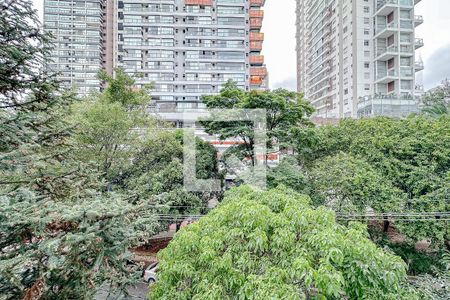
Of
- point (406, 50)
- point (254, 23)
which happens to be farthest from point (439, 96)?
point (254, 23)

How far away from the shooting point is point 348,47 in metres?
28.6

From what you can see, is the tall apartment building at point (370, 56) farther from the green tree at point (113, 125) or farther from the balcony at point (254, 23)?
the green tree at point (113, 125)

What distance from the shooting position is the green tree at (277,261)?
2891 millimetres

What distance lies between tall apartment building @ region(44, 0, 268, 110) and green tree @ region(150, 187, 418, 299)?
24.0 m

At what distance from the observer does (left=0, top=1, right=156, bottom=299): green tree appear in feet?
6.84

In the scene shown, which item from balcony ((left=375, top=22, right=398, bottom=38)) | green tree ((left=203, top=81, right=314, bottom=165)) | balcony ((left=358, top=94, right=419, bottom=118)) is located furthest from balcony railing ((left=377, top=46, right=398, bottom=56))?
green tree ((left=203, top=81, right=314, bottom=165))

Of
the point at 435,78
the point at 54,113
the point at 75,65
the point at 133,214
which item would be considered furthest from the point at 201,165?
the point at 75,65

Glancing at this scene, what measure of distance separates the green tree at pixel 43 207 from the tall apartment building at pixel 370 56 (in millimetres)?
22905

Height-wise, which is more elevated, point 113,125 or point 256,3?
point 256,3

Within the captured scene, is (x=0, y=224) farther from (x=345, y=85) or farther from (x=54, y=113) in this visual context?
(x=345, y=85)

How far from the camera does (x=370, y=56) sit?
2725 cm

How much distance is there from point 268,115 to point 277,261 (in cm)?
728

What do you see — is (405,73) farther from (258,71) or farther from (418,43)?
(258,71)

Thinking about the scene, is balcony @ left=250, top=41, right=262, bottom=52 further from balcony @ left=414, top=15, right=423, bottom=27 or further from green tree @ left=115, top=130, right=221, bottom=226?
green tree @ left=115, top=130, right=221, bottom=226
